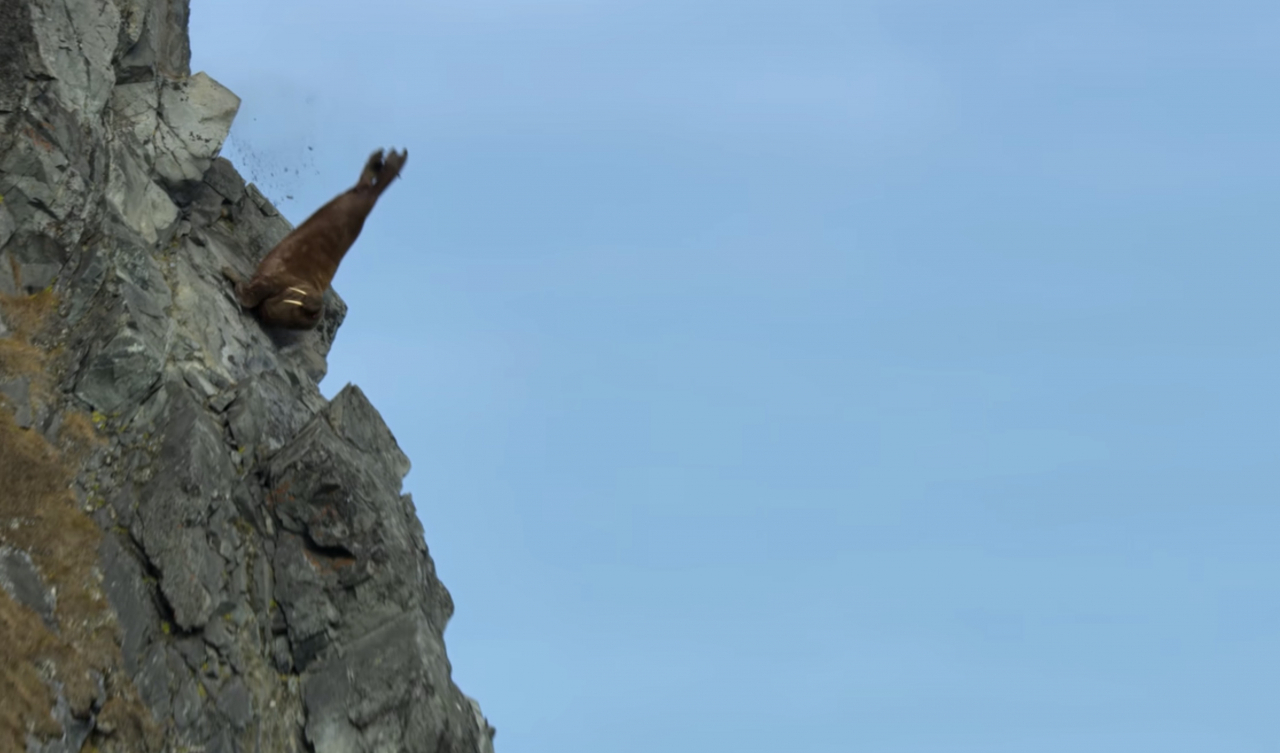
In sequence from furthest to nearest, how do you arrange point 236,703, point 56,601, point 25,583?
point 236,703, point 56,601, point 25,583

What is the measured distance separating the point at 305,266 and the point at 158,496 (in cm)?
750

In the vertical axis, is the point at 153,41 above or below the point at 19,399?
above

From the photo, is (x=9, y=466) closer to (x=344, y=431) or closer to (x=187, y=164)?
(x=344, y=431)

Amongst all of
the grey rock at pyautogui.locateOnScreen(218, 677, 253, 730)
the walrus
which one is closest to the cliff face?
the grey rock at pyautogui.locateOnScreen(218, 677, 253, 730)

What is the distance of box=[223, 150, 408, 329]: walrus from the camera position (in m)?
26.4

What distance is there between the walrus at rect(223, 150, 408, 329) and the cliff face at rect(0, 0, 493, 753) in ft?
1.70

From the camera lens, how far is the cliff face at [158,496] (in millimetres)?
18156

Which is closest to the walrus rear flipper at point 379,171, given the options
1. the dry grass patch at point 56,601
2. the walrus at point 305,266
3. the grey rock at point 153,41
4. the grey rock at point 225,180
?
the walrus at point 305,266

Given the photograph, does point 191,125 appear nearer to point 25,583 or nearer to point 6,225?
point 6,225

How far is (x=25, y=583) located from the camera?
695 inches

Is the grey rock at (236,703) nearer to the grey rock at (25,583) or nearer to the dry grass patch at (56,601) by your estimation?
the dry grass patch at (56,601)

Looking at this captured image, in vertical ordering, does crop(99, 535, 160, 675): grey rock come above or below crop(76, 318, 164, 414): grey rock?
below

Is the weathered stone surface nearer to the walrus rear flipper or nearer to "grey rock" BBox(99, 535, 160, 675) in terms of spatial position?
the walrus rear flipper

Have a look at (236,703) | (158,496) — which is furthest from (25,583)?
(236,703)
